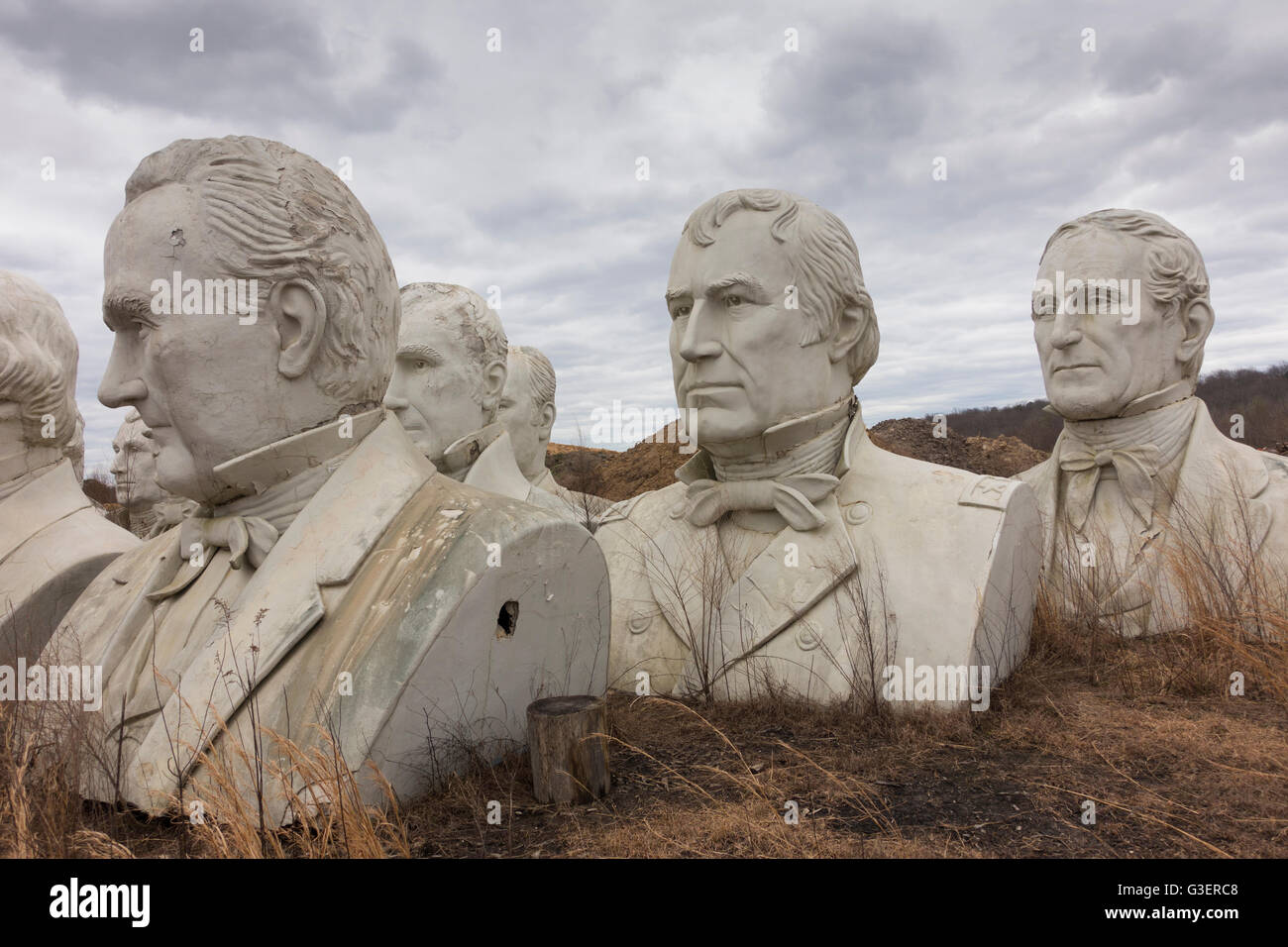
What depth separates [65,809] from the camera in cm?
281

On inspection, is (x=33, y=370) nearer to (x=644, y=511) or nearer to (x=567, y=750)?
(x=644, y=511)

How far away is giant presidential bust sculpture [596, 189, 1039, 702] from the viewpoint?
4.12 m

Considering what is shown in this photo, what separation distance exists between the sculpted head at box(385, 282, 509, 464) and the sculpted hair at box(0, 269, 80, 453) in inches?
74.1

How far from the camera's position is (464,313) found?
21.6ft

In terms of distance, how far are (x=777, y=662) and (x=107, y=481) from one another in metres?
14.9

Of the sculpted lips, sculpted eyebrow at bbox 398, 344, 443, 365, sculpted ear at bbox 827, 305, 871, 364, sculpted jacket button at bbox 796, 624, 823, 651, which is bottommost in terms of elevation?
sculpted jacket button at bbox 796, 624, 823, 651

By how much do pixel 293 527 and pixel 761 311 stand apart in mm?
2323

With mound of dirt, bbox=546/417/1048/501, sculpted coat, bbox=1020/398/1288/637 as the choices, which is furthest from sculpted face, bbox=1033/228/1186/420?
mound of dirt, bbox=546/417/1048/501

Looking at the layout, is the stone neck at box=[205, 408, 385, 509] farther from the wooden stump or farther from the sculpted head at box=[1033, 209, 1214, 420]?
the sculpted head at box=[1033, 209, 1214, 420]

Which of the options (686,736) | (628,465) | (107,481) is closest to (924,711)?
(686,736)

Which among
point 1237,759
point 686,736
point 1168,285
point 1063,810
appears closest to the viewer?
point 1063,810

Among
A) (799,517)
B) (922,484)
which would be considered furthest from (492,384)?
(922,484)

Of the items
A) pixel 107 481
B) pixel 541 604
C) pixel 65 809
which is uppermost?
pixel 107 481

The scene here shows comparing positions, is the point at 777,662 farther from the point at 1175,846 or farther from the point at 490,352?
the point at 490,352
